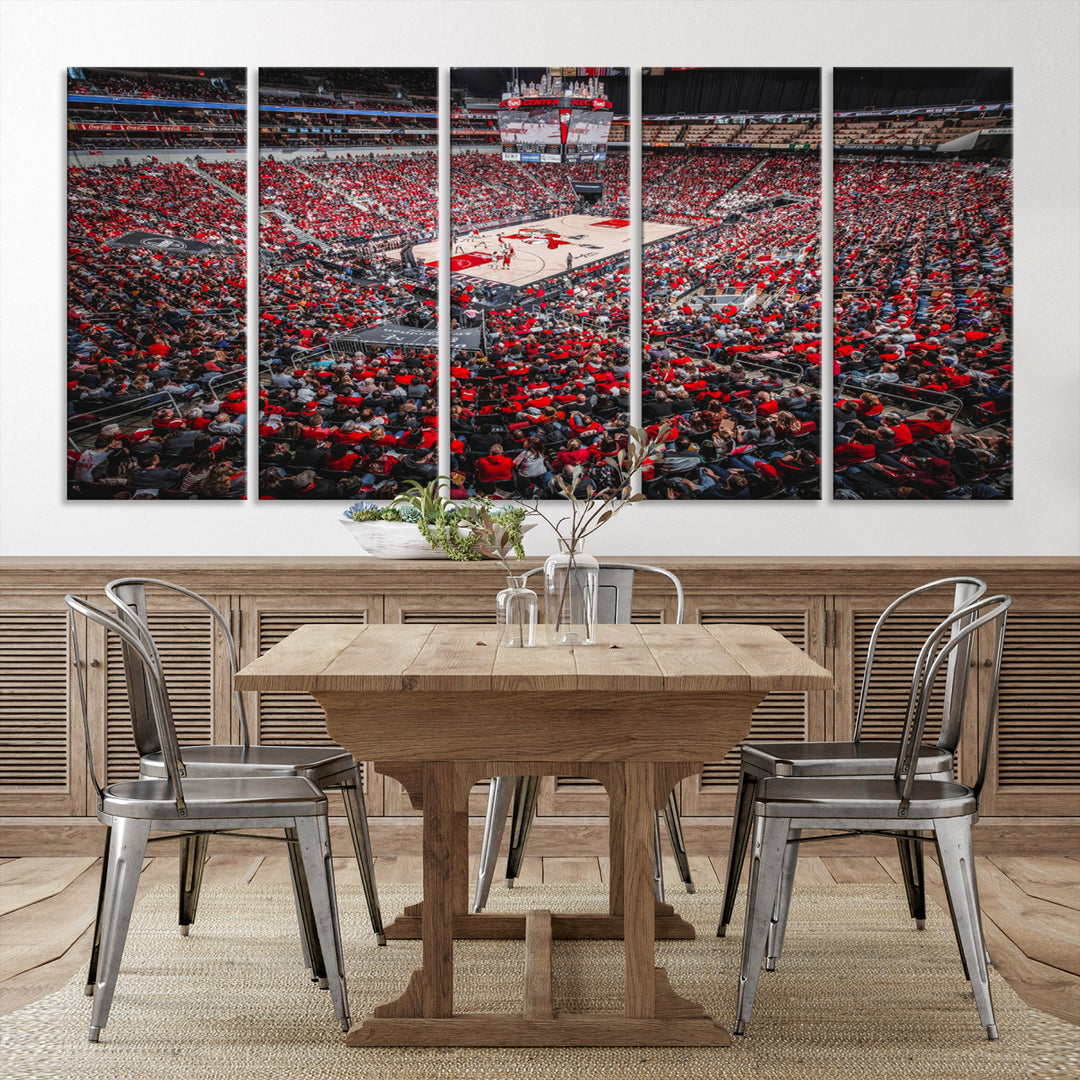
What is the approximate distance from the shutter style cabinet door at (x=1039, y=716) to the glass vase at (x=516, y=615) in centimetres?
171

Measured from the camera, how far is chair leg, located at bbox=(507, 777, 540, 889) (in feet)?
9.91

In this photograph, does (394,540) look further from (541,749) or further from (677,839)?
(541,749)

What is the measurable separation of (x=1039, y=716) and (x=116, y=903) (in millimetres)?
2637

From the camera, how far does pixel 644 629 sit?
2648 mm

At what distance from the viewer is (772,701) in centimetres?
348

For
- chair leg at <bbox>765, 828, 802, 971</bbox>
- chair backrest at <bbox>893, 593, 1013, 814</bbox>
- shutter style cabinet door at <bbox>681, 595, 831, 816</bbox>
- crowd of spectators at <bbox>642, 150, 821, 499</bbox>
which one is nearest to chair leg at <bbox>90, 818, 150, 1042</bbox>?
chair leg at <bbox>765, 828, 802, 971</bbox>

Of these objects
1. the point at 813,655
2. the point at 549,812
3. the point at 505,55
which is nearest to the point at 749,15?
the point at 505,55

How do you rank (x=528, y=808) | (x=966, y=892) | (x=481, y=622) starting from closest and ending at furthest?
(x=966, y=892) → (x=528, y=808) → (x=481, y=622)

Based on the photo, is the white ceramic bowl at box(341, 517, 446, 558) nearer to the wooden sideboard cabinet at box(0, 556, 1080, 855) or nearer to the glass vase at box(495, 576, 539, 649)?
the wooden sideboard cabinet at box(0, 556, 1080, 855)

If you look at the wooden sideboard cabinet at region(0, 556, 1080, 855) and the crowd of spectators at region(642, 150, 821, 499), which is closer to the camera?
the wooden sideboard cabinet at region(0, 556, 1080, 855)

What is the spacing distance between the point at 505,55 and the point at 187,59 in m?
1.07

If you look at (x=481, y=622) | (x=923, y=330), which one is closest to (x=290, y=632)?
(x=481, y=622)

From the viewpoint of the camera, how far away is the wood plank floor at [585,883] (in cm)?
250

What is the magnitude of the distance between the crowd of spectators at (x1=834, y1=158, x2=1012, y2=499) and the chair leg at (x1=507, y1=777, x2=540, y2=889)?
158 centimetres
